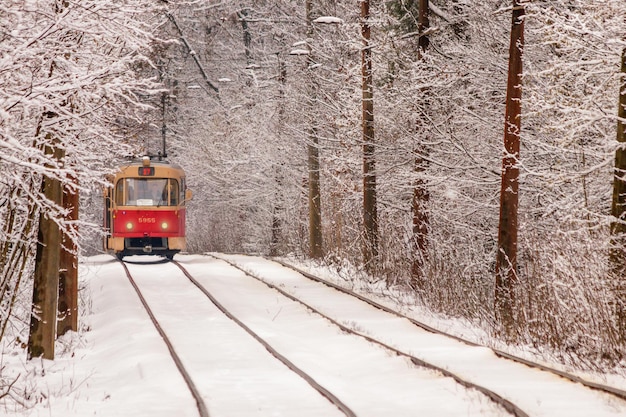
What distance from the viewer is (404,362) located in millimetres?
11180

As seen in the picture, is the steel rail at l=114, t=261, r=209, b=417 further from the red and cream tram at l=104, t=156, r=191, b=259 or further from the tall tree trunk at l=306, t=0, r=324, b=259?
the tall tree trunk at l=306, t=0, r=324, b=259

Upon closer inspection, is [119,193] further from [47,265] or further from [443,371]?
[443,371]

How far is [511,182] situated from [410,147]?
5438mm

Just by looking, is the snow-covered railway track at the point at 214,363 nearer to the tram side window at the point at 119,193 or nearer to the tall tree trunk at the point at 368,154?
the tall tree trunk at the point at 368,154

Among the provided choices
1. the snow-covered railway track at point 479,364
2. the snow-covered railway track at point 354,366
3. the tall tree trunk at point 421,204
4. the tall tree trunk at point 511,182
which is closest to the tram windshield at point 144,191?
the snow-covered railway track at point 354,366

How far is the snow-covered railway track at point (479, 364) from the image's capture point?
8500mm

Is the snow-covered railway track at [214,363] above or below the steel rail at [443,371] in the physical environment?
below

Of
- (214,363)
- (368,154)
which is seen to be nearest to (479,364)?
(214,363)

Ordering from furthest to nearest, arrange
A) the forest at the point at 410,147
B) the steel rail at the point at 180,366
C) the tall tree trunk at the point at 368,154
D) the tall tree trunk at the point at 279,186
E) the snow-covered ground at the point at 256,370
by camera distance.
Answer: the tall tree trunk at the point at 279,186 → the tall tree trunk at the point at 368,154 → the forest at the point at 410,147 → the snow-covered ground at the point at 256,370 → the steel rail at the point at 180,366

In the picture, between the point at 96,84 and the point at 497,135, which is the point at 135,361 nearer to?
the point at 96,84

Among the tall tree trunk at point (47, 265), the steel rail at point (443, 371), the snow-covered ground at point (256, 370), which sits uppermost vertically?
the tall tree trunk at point (47, 265)

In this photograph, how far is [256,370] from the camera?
36.2ft

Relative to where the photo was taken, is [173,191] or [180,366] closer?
[180,366]

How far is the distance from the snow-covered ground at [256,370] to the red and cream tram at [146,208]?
8.99 meters
